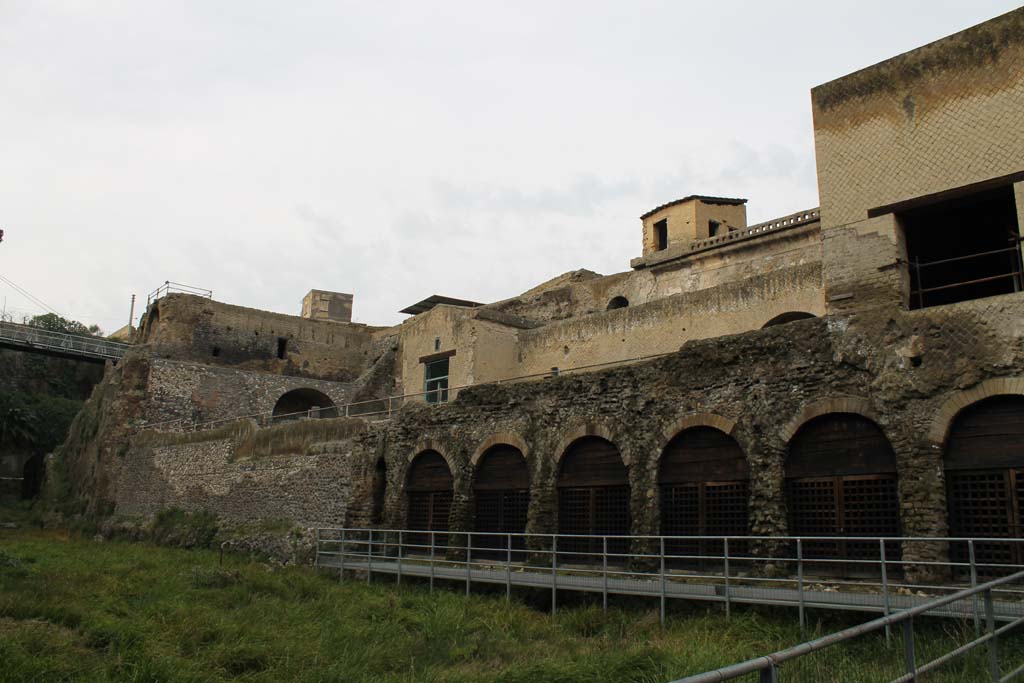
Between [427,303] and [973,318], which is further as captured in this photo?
[427,303]

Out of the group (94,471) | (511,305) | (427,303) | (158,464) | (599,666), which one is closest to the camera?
(599,666)

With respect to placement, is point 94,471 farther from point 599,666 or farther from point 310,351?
point 599,666

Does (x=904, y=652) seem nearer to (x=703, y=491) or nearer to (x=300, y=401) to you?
(x=703, y=491)

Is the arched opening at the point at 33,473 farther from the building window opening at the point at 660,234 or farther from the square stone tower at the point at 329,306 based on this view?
the building window opening at the point at 660,234

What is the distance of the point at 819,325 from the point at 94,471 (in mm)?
29244

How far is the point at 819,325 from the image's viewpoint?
14.4 metres

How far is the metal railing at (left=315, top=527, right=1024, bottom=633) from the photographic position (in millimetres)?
11188

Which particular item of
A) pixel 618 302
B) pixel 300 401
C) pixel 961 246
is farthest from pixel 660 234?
pixel 961 246

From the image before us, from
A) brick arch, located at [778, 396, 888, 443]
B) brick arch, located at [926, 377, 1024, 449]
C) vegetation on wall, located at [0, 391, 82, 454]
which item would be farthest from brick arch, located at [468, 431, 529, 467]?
vegetation on wall, located at [0, 391, 82, 454]

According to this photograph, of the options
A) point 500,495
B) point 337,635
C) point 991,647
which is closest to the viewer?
point 991,647

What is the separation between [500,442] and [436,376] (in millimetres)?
8652

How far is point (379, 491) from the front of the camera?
2186cm

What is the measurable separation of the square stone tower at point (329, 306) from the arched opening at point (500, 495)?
1207 inches

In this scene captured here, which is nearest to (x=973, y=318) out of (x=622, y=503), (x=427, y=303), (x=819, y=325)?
(x=819, y=325)
